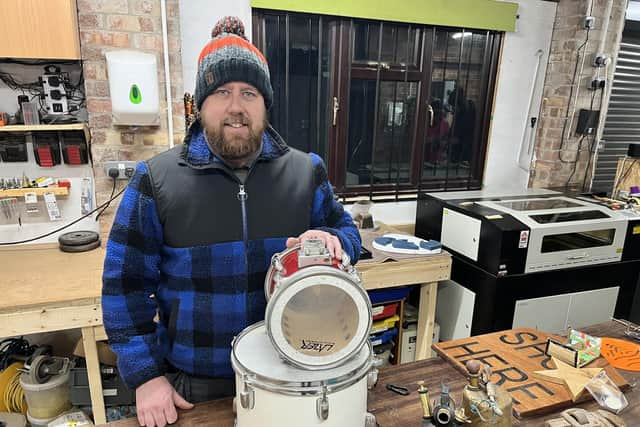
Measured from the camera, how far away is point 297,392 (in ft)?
2.53

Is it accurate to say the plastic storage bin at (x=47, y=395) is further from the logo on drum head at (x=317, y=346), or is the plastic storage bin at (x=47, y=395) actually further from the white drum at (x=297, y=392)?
the logo on drum head at (x=317, y=346)

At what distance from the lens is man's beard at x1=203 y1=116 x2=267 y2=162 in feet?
3.71

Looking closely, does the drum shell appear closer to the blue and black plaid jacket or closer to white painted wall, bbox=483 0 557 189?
the blue and black plaid jacket

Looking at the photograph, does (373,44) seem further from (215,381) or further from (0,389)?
(0,389)

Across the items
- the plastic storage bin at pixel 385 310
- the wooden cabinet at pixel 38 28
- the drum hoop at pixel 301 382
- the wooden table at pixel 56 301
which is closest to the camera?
the drum hoop at pixel 301 382

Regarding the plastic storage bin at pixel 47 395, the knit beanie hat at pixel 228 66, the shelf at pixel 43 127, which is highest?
the knit beanie hat at pixel 228 66

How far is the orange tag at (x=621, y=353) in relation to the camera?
1319mm

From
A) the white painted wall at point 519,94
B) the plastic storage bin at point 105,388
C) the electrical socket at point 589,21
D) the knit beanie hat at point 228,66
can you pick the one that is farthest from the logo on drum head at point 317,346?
the electrical socket at point 589,21

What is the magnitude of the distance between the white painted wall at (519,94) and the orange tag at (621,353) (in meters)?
2.06

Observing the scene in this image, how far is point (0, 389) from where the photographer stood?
211cm

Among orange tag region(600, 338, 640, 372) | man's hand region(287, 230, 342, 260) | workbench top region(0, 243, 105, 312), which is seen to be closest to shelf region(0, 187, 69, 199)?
workbench top region(0, 243, 105, 312)

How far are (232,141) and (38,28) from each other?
1.48 m

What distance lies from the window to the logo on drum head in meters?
2.10

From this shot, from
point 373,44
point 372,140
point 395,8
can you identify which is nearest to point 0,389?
point 372,140
